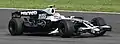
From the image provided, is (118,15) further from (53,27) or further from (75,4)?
(75,4)

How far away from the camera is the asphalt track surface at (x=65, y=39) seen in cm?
1305

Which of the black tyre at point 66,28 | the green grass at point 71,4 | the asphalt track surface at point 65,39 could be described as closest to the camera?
the asphalt track surface at point 65,39

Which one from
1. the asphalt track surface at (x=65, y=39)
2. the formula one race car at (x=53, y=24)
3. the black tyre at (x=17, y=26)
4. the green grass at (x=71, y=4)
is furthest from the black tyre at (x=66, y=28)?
the green grass at (x=71, y=4)

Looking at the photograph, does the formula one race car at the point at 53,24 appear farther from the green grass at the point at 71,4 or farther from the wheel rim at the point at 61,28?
the green grass at the point at 71,4

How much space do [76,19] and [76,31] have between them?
61cm

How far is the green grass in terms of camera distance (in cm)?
2180

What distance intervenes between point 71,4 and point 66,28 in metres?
9.78

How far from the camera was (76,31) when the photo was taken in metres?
14.7

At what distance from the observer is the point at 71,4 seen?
2377 centimetres

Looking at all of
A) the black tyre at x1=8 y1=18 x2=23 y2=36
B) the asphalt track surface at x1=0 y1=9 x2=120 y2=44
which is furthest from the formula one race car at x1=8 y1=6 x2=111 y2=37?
the asphalt track surface at x1=0 y1=9 x2=120 y2=44

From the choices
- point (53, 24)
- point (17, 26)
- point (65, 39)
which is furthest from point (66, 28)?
point (17, 26)

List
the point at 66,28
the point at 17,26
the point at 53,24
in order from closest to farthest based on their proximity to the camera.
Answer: the point at 66,28 → the point at 53,24 → the point at 17,26

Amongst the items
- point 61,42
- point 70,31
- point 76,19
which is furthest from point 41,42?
point 76,19

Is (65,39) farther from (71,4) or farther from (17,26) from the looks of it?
(71,4)
